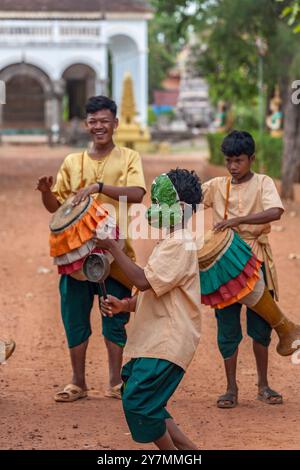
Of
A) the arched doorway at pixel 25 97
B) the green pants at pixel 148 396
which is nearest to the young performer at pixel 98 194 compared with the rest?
the green pants at pixel 148 396

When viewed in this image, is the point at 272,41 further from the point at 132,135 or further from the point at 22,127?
the point at 22,127

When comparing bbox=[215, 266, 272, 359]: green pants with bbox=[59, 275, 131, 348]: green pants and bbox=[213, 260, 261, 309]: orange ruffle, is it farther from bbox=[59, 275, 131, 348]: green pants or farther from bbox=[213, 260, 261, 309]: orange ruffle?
bbox=[59, 275, 131, 348]: green pants

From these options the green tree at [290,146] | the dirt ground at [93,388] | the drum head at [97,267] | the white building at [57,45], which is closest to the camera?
the drum head at [97,267]

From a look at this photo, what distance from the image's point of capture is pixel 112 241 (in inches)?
180

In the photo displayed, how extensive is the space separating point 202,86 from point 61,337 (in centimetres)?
5736

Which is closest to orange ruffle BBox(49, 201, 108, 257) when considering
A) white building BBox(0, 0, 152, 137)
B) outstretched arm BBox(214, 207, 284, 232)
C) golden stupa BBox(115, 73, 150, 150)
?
outstretched arm BBox(214, 207, 284, 232)

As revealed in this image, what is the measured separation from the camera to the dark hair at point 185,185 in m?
4.62

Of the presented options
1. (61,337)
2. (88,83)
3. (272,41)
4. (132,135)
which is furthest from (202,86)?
(61,337)

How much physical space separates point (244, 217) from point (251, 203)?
137mm

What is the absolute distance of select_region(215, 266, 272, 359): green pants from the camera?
595cm

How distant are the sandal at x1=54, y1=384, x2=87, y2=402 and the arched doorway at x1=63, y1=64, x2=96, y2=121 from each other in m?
35.9

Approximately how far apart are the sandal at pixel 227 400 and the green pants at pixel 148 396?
139 centimetres

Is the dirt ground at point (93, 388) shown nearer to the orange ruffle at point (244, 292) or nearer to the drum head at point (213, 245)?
the orange ruffle at point (244, 292)

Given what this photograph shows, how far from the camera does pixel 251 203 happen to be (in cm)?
589
